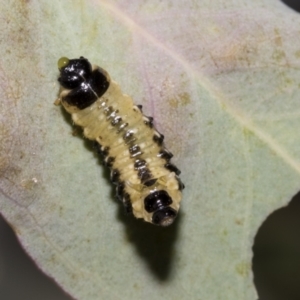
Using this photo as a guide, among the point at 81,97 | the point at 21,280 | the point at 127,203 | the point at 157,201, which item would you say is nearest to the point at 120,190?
the point at 127,203

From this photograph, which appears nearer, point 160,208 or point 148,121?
point 160,208

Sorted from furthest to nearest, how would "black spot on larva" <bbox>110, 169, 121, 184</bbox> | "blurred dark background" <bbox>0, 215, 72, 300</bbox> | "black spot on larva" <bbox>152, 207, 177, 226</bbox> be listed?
"blurred dark background" <bbox>0, 215, 72, 300</bbox> → "black spot on larva" <bbox>110, 169, 121, 184</bbox> → "black spot on larva" <bbox>152, 207, 177, 226</bbox>

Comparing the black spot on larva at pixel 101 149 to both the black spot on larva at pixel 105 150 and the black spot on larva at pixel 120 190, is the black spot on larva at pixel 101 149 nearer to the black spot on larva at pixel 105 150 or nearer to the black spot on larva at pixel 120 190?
the black spot on larva at pixel 105 150

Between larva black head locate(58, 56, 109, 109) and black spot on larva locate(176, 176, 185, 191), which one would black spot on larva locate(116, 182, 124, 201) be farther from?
larva black head locate(58, 56, 109, 109)

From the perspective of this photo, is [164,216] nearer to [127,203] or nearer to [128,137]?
[127,203]

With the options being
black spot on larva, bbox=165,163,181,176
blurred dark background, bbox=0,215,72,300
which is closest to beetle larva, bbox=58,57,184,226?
black spot on larva, bbox=165,163,181,176

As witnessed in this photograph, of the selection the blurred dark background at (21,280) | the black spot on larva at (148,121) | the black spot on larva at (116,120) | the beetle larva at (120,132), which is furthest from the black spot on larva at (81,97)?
the blurred dark background at (21,280)

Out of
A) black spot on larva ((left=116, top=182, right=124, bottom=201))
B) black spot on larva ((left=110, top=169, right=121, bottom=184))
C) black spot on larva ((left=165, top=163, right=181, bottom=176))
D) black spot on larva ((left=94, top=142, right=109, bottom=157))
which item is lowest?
black spot on larva ((left=165, top=163, right=181, bottom=176))
